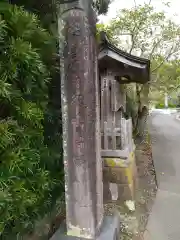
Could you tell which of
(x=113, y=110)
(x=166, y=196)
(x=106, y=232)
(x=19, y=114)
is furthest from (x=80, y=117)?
(x=166, y=196)

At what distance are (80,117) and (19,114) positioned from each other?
89 centimetres

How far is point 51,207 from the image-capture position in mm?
3551

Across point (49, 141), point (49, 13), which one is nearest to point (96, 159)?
point (49, 141)

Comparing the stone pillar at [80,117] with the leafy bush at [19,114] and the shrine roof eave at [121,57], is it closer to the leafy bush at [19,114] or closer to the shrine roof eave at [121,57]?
the leafy bush at [19,114]

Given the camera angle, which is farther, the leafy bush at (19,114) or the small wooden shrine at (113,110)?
the small wooden shrine at (113,110)

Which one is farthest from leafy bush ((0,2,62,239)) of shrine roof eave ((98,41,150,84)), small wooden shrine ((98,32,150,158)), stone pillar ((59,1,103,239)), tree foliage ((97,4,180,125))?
tree foliage ((97,4,180,125))

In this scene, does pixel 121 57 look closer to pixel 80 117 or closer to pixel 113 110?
pixel 113 110

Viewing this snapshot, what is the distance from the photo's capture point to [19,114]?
239 cm

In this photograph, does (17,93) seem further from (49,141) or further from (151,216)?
(151,216)

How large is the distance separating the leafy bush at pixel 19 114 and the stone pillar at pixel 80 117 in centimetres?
36

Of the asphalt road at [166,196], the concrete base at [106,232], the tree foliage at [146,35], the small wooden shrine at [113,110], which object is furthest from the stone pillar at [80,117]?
the tree foliage at [146,35]

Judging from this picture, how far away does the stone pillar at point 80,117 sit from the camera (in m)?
2.98

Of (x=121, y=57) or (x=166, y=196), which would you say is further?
(x=166, y=196)

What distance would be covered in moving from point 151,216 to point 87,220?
266 cm
